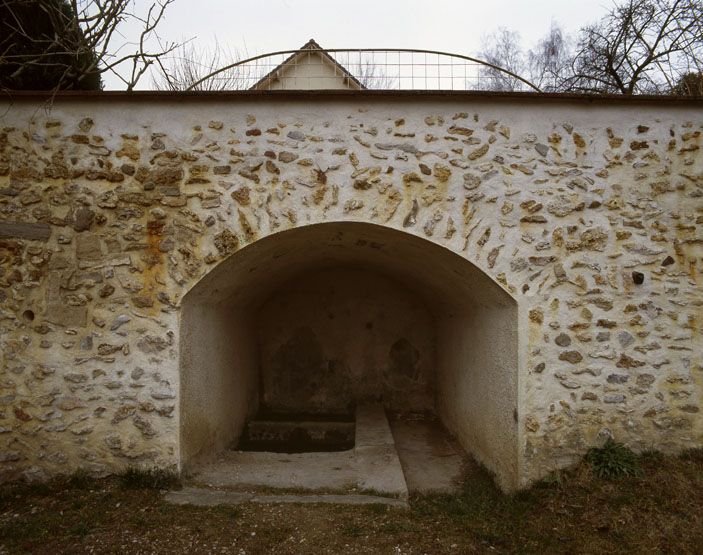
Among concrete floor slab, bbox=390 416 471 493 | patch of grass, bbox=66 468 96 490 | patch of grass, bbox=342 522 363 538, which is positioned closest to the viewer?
patch of grass, bbox=342 522 363 538

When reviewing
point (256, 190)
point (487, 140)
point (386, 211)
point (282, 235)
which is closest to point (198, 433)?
point (282, 235)

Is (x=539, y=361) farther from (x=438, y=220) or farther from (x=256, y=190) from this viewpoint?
(x=256, y=190)

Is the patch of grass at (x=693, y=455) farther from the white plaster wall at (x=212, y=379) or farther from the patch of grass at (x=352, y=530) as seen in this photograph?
the white plaster wall at (x=212, y=379)

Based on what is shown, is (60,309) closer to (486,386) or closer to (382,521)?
(382,521)

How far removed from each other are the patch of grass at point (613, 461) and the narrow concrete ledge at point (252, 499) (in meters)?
1.53

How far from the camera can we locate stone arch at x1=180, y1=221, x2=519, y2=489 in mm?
4305

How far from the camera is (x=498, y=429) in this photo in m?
4.55

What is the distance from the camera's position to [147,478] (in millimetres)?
4070

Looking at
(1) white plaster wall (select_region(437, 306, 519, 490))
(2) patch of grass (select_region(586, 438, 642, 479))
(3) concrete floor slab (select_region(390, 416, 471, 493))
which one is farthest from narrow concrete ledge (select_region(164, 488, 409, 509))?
(2) patch of grass (select_region(586, 438, 642, 479))

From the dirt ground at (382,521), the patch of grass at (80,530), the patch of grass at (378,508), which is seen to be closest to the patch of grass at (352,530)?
the dirt ground at (382,521)

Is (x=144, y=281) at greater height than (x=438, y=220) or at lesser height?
lesser

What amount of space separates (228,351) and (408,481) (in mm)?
2401

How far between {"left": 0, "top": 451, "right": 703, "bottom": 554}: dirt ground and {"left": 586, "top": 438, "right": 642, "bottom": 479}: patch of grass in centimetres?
6

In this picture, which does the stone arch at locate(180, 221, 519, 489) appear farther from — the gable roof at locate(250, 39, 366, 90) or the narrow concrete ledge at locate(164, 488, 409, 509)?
the gable roof at locate(250, 39, 366, 90)
